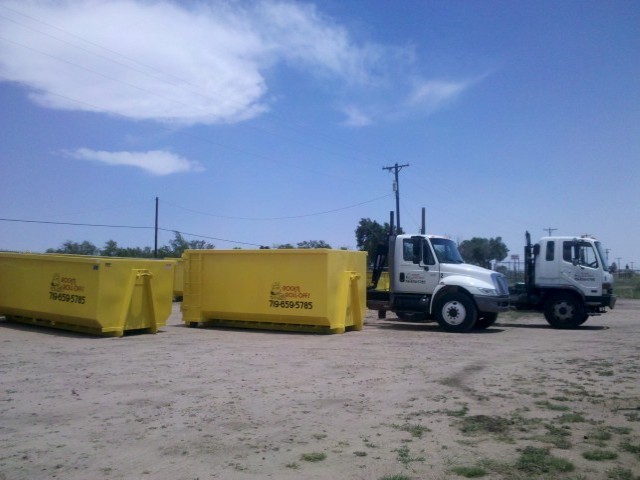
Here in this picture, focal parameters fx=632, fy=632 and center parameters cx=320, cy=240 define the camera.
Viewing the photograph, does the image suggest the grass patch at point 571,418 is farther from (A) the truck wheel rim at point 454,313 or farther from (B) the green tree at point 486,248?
(B) the green tree at point 486,248

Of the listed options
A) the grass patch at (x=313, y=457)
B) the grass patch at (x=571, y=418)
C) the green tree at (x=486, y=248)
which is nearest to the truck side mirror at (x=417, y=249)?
the grass patch at (x=571, y=418)

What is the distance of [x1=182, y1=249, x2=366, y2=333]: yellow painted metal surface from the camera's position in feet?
54.3

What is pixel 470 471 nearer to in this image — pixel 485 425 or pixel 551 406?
pixel 485 425

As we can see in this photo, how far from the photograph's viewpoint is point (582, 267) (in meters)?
18.7

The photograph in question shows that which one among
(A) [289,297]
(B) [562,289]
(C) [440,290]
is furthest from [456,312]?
(A) [289,297]

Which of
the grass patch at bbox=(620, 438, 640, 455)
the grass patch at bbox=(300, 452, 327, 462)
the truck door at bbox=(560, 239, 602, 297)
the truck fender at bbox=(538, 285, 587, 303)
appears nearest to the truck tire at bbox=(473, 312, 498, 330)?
the truck fender at bbox=(538, 285, 587, 303)

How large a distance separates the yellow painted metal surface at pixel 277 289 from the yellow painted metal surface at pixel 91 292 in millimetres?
1384

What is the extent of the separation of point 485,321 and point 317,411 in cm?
1246

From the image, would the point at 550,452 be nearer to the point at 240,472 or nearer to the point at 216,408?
the point at 240,472

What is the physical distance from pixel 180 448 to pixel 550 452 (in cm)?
359

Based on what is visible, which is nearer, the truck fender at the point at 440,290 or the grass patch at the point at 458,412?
the grass patch at the point at 458,412

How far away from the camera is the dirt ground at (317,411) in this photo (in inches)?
227

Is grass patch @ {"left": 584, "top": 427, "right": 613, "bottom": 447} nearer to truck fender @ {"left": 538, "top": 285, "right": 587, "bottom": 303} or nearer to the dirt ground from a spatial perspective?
the dirt ground

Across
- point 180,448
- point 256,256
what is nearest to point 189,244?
point 256,256
